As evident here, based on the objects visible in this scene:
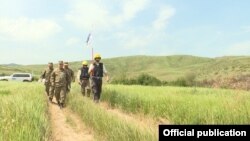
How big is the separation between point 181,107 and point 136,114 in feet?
10.9

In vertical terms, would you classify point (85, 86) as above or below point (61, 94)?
above

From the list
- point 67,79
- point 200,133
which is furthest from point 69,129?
point 67,79

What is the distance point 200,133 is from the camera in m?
6.98

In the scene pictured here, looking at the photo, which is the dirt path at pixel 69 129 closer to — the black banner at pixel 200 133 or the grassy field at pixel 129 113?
the grassy field at pixel 129 113

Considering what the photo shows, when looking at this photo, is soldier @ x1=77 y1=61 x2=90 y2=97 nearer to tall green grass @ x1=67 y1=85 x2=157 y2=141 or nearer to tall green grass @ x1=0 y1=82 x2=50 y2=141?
tall green grass @ x1=67 y1=85 x2=157 y2=141

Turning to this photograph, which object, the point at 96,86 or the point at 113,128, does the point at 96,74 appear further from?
the point at 113,128

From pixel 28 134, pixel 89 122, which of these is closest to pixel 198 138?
pixel 28 134

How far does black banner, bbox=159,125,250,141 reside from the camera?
6.92 meters

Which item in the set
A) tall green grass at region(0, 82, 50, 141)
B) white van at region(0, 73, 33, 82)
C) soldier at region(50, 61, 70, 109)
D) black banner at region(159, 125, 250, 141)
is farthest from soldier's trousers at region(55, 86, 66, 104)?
white van at region(0, 73, 33, 82)

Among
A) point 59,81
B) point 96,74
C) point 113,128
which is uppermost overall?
point 96,74

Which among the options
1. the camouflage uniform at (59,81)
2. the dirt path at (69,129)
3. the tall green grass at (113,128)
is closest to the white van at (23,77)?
the camouflage uniform at (59,81)

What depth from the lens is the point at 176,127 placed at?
23.4 ft

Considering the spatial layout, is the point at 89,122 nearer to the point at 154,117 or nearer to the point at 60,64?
the point at 154,117

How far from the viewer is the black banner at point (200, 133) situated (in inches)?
272
